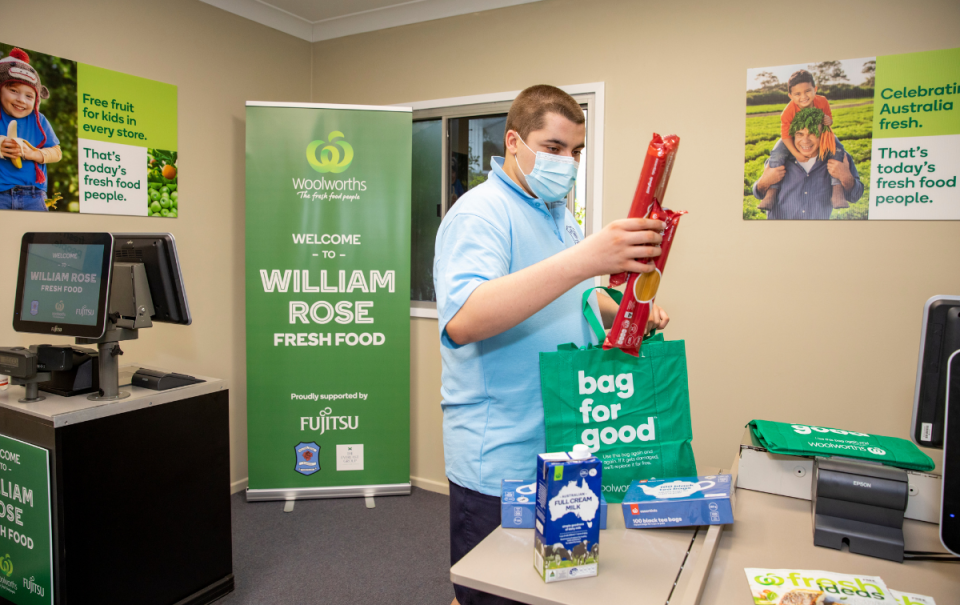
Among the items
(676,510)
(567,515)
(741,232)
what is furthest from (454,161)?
(567,515)

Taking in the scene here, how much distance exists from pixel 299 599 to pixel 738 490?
1.80m

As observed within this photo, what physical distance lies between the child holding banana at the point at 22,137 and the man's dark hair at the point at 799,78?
10.6ft

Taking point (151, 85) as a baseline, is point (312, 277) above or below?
below

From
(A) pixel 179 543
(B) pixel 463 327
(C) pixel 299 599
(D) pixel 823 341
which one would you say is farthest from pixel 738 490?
(A) pixel 179 543

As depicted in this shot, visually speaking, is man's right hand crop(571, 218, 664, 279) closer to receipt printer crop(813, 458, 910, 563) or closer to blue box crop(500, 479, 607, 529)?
blue box crop(500, 479, 607, 529)

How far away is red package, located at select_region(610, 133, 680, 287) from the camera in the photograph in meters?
0.98

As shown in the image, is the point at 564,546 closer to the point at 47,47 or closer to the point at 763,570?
the point at 763,570

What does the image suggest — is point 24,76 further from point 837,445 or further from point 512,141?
point 837,445

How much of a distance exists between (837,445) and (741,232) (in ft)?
5.15

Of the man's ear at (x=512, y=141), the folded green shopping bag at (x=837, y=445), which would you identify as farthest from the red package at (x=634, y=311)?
the folded green shopping bag at (x=837, y=445)

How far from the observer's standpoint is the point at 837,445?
134 centimetres

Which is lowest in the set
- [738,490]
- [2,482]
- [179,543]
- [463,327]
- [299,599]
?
[299,599]

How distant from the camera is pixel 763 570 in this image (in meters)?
1.07

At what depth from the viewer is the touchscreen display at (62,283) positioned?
1.92 metres
